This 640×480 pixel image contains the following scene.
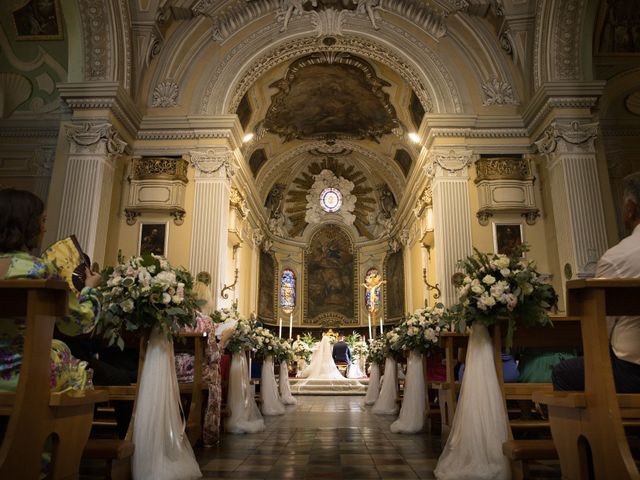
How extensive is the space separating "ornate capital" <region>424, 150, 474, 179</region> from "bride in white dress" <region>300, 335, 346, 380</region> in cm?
692

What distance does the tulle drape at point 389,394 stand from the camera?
27.0 feet

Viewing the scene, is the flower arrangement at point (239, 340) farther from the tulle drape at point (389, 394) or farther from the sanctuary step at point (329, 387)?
the sanctuary step at point (329, 387)

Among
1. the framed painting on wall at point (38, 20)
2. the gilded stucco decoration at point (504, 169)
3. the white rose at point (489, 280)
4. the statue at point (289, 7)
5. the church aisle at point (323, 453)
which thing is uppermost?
the statue at point (289, 7)

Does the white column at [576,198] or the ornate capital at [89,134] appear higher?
the ornate capital at [89,134]

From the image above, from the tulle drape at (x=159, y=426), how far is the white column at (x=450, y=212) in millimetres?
7121

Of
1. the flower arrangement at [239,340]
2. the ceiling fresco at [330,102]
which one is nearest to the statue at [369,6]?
the ceiling fresco at [330,102]

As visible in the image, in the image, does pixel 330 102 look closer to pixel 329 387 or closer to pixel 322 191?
pixel 322 191

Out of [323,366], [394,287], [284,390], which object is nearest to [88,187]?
[284,390]

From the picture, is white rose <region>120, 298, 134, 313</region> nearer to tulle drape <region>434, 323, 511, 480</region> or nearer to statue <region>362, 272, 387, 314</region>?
tulle drape <region>434, 323, 511, 480</region>

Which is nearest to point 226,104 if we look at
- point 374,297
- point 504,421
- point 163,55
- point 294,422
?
point 163,55

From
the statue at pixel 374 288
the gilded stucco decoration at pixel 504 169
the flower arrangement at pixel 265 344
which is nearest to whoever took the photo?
the flower arrangement at pixel 265 344

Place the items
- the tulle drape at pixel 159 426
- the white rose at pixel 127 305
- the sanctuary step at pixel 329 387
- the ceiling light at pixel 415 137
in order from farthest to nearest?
1. the sanctuary step at pixel 329 387
2. the ceiling light at pixel 415 137
3. the white rose at pixel 127 305
4. the tulle drape at pixel 159 426

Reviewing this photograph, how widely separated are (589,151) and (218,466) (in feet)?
27.1

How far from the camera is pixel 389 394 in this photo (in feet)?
27.2
